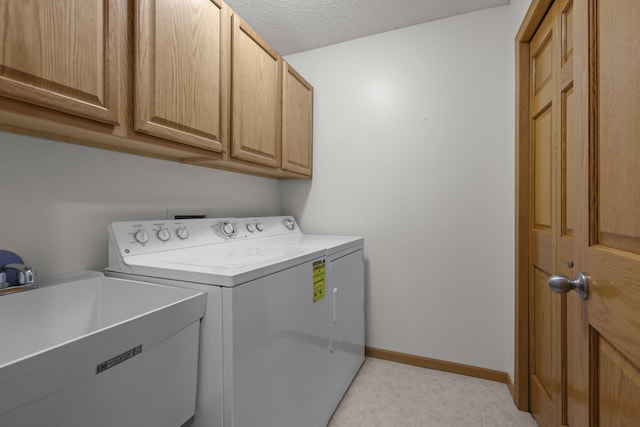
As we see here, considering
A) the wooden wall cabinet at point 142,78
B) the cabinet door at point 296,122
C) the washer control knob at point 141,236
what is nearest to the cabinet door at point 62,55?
the wooden wall cabinet at point 142,78

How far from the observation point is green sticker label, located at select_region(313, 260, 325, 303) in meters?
1.37

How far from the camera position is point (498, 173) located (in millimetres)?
1882

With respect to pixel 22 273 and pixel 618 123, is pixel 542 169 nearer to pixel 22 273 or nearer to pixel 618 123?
pixel 618 123

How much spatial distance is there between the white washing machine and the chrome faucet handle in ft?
0.78

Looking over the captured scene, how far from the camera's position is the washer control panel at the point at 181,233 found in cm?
117

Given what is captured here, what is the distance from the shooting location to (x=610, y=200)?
26.8 inches

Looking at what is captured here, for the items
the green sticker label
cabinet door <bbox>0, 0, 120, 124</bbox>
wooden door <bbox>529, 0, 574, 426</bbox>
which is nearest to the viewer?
cabinet door <bbox>0, 0, 120, 124</bbox>

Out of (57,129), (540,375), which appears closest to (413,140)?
(540,375)

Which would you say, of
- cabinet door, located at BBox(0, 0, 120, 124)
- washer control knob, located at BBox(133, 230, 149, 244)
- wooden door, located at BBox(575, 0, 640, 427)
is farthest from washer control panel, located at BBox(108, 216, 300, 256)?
wooden door, located at BBox(575, 0, 640, 427)

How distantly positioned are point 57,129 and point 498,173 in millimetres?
2201

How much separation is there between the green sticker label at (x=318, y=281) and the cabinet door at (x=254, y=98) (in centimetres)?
69

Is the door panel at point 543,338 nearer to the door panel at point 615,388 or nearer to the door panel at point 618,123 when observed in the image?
the door panel at point 615,388

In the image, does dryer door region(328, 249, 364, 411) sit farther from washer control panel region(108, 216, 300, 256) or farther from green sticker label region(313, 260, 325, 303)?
washer control panel region(108, 216, 300, 256)

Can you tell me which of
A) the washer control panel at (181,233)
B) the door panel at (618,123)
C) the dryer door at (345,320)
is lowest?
the dryer door at (345,320)
